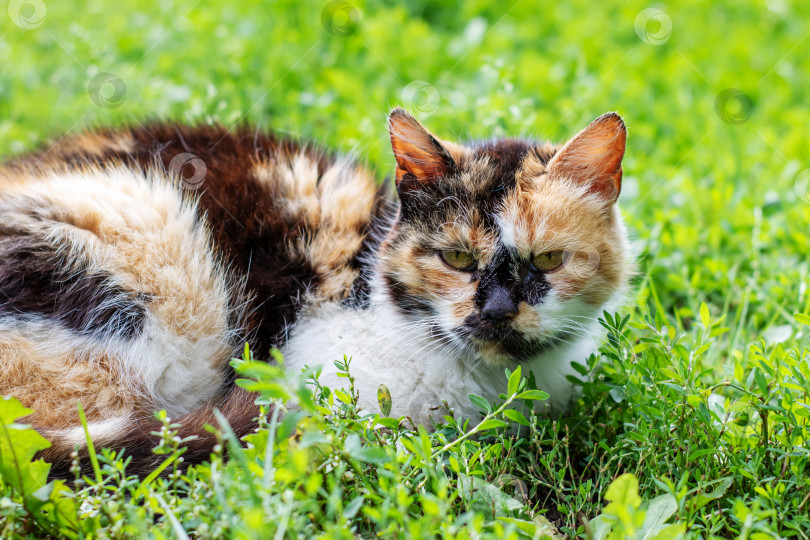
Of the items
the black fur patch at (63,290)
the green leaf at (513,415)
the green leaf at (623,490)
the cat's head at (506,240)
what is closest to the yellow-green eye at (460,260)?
the cat's head at (506,240)

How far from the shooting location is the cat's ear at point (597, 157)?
1842 millimetres

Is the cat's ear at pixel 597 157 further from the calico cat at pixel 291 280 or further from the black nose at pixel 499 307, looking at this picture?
the black nose at pixel 499 307

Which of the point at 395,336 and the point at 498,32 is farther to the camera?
the point at 498,32

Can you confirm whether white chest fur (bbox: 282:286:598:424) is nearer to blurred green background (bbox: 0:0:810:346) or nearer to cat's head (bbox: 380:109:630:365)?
cat's head (bbox: 380:109:630:365)

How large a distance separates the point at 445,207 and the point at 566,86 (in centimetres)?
221

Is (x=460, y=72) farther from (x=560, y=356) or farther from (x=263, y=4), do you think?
(x=560, y=356)

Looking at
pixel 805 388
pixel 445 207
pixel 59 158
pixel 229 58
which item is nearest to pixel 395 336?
pixel 445 207

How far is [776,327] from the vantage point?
92.7 inches

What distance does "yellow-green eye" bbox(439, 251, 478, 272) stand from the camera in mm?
1888

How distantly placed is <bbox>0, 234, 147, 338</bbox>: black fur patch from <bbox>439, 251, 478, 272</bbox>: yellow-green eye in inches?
36.3

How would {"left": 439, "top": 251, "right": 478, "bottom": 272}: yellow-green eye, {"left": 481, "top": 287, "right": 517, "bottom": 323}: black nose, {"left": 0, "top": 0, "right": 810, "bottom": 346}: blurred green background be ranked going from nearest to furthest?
{"left": 481, "top": 287, "right": 517, "bottom": 323}: black nose, {"left": 439, "top": 251, "right": 478, "bottom": 272}: yellow-green eye, {"left": 0, "top": 0, "right": 810, "bottom": 346}: blurred green background

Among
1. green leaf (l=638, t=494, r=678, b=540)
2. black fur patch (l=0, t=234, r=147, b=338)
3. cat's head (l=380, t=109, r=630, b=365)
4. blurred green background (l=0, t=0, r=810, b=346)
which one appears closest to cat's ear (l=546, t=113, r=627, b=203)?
cat's head (l=380, t=109, r=630, b=365)

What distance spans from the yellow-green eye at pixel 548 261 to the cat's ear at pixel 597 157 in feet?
0.79

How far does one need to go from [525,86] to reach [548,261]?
2217 mm
